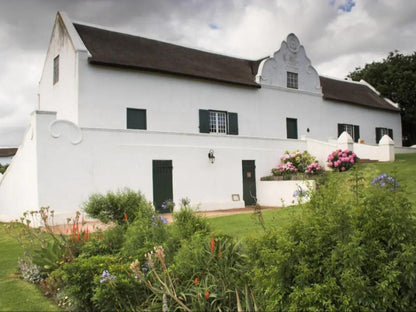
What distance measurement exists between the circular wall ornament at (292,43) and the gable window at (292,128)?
4384 mm

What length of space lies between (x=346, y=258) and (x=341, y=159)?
55.7 ft

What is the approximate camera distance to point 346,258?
12.0 ft

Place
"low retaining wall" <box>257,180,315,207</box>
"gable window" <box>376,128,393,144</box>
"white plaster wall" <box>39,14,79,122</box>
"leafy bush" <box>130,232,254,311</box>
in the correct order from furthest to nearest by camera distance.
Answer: "gable window" <box>376,128,393,144</box>
"low retaining wall" <box>257,180,315,207</box>
"white plaster wall" <box>39,14,79,122</box>
"leafy bush" <box>130,232,254,311</box>

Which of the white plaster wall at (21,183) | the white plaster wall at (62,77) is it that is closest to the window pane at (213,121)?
the white plaster wall at (62,77)

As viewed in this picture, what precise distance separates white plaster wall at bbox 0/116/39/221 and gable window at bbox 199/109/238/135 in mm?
8421

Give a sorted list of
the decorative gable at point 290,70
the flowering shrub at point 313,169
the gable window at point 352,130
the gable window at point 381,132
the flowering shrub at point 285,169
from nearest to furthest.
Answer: the flowering shrub at point 313,169
the flowering shrub at point 285,169
the decorative gable at point 290,70
the gable window at point 352,130
the gable window at point 381,132

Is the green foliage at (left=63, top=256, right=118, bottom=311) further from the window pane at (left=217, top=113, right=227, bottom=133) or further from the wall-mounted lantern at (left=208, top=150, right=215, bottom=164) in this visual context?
the window pane at (left=217, top=113, right=227, bottom=133)

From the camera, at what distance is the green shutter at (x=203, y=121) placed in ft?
63.6

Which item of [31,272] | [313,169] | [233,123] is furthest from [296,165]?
[31,272]

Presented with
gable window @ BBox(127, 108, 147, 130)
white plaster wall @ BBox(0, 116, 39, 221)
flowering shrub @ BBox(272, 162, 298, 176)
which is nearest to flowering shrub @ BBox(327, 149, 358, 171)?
flowering shrub @ BBox(272, 162, 298, 176)

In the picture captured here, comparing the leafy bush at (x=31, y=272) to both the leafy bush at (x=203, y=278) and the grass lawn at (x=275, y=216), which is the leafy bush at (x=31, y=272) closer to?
the leafy bush at (x=203, y=278)

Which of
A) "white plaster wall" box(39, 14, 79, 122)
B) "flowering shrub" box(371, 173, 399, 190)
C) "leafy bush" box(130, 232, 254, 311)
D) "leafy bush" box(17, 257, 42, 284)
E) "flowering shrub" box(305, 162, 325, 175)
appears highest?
"white plaster wall" box(39, 14, 79, 122)

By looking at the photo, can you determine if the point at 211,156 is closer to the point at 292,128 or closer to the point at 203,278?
the point at 292,128

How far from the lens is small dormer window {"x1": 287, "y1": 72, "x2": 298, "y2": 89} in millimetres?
23766
